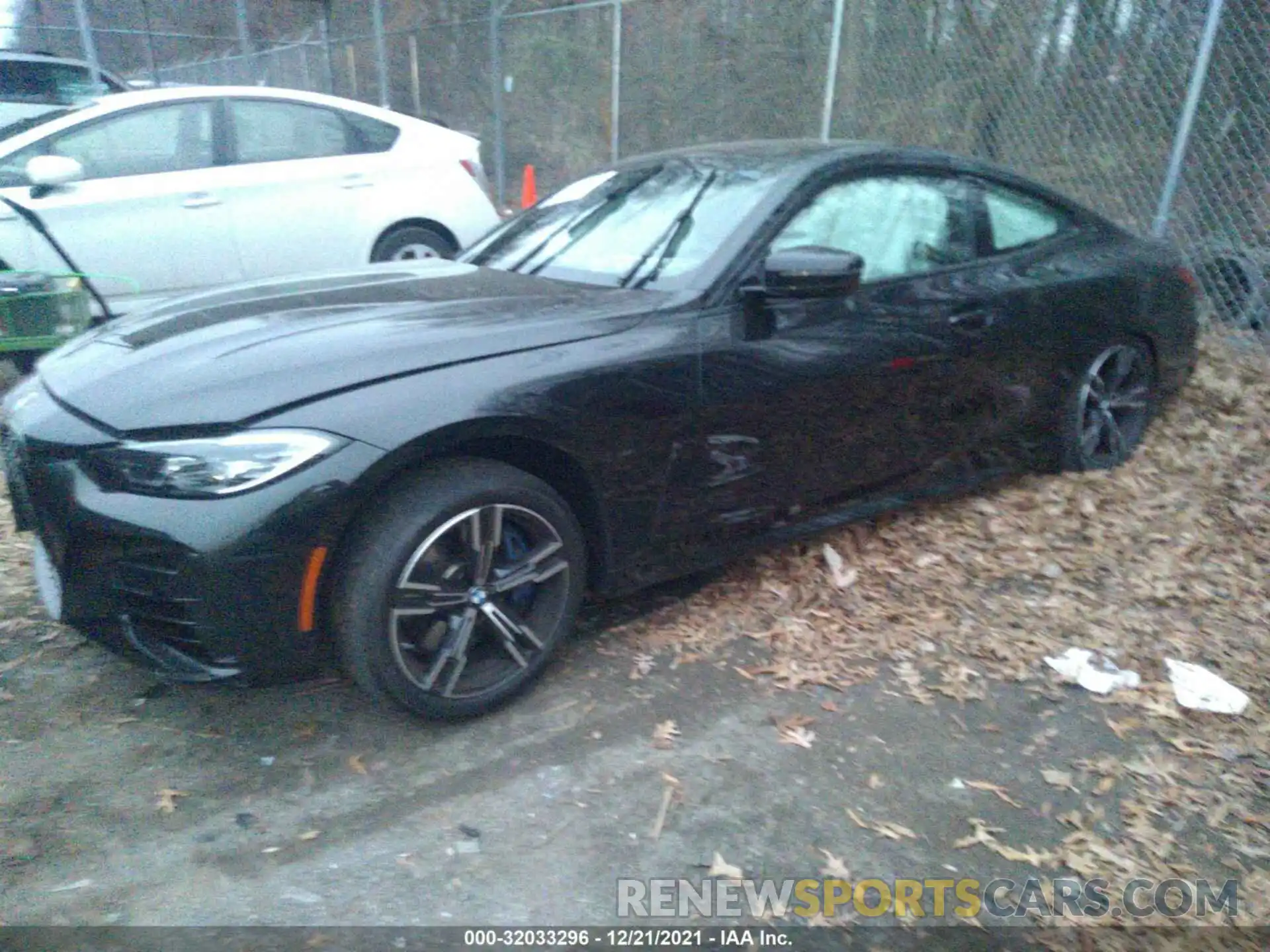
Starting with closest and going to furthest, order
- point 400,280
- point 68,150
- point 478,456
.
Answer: point 478,456
point 400,280
point 68,150

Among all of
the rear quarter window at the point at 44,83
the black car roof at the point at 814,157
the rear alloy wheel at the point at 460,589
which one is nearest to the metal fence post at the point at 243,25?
the rear quarter window at the point at 44,83

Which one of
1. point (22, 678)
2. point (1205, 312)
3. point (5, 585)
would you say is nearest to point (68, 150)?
point (5, 585)

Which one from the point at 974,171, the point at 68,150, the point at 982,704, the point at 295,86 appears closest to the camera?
the point at 982,704

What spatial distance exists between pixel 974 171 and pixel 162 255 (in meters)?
4.67

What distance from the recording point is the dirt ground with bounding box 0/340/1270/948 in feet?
7.49

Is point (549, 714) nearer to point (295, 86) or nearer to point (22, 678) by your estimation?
point (22, 678)

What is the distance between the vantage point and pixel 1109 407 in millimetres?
4453

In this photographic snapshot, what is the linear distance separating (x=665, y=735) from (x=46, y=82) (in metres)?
9.15

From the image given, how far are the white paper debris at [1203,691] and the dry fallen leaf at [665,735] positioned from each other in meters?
1.60

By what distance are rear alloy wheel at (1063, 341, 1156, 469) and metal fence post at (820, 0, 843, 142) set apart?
13.9ft

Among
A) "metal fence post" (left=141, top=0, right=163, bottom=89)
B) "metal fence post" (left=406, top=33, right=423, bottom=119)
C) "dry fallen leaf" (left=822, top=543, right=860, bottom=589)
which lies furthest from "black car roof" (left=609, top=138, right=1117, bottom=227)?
"metal fence post" (left=141, top=0, right=163, bottom=89)

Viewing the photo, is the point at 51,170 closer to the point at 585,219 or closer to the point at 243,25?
the point at 585,219

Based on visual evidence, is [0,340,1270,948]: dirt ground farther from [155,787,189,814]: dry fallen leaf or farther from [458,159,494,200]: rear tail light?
[458,159,494,200]: rear tail light

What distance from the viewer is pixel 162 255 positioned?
5828 millimetres
